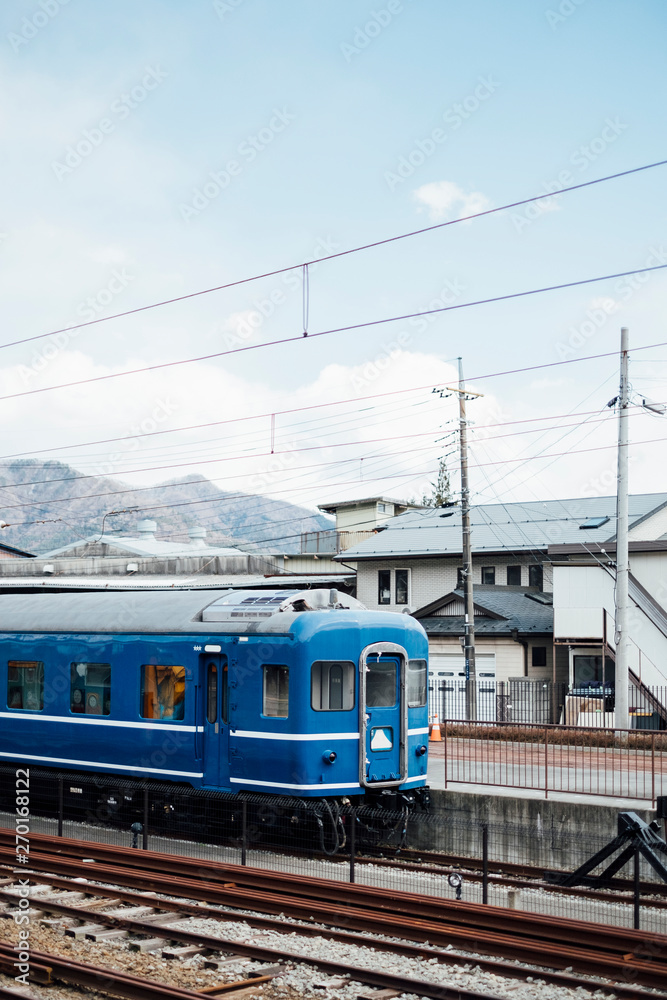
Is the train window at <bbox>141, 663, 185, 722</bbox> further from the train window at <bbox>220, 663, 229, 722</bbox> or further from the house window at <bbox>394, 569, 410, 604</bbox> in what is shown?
the house window at <bbox>394, 569, 410, 604</bbox>

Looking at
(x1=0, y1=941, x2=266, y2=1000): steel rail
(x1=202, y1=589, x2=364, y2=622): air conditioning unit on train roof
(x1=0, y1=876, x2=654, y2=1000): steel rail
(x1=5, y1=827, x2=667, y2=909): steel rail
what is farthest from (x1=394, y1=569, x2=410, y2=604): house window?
(x1=0, y1=941, x2=266, y2=1000): steel rail

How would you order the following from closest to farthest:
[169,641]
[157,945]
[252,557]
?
[157,945] < [169,641] < [252,557]

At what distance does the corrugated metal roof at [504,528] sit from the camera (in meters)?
42.1

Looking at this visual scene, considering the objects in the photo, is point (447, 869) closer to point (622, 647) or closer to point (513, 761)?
point (513, 761)

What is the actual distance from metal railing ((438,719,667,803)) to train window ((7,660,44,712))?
6.70 metres

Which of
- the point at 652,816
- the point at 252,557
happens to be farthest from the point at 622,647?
the point at 252,557

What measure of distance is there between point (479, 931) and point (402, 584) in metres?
34.8

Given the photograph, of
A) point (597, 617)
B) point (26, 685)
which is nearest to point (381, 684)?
point (26, 685)

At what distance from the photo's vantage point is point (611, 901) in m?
12.0

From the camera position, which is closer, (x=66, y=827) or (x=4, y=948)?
(x=4, y=948)

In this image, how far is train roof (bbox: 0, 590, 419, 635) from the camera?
14.5 metres

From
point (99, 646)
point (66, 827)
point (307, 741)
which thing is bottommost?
point (66, 827)

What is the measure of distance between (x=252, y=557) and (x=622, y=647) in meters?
29.1

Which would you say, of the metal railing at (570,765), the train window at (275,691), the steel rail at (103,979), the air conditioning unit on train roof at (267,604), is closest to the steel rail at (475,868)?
the metal railing at (570,765)
